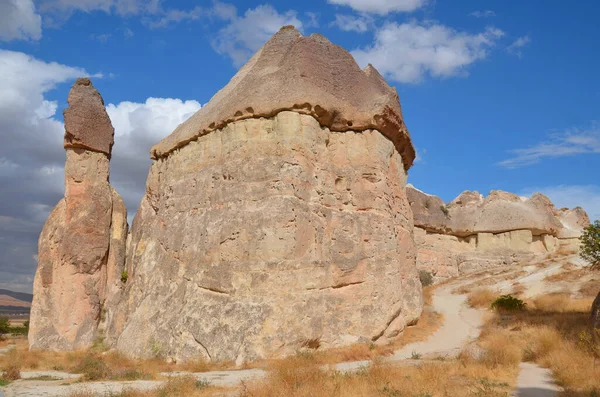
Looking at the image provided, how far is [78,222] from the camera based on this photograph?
14.8m

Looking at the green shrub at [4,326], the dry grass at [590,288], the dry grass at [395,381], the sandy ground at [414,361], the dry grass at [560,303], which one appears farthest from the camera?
the green shrub at [4,326]

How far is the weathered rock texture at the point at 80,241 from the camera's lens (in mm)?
14008

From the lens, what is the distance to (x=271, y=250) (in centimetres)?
1042

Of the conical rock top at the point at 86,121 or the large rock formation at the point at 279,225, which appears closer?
the large rock formation at the point at 279,225

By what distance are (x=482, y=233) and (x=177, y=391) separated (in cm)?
2476

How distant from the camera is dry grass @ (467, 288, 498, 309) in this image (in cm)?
1839

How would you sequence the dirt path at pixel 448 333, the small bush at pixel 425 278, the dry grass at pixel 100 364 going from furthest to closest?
the small bush at pixel 425 278 → the dirt path at pixel 448 333 → the dry grass at pixel 100 364

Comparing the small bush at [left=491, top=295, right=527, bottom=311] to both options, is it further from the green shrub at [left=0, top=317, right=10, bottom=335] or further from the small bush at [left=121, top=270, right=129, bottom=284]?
the green shrub at [left=0, top=317, right=10, bottom=335]

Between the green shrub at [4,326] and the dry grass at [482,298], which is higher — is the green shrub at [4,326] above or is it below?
below

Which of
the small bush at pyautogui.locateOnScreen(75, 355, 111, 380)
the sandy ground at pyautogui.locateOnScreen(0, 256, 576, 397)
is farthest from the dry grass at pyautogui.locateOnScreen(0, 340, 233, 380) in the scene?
the sandy ground at pyautogui.locateOnScreen(0, 256, 576, 397)

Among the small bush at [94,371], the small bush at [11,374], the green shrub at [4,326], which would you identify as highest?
the small bush at [94,371]

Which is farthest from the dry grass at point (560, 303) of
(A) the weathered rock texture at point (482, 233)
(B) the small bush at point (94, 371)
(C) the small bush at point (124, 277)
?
(C) the small bush at point (124, 277)

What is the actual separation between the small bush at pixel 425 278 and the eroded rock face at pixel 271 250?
1241cm

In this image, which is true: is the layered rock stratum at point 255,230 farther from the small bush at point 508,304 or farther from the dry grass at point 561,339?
the small bush at point 508,304
